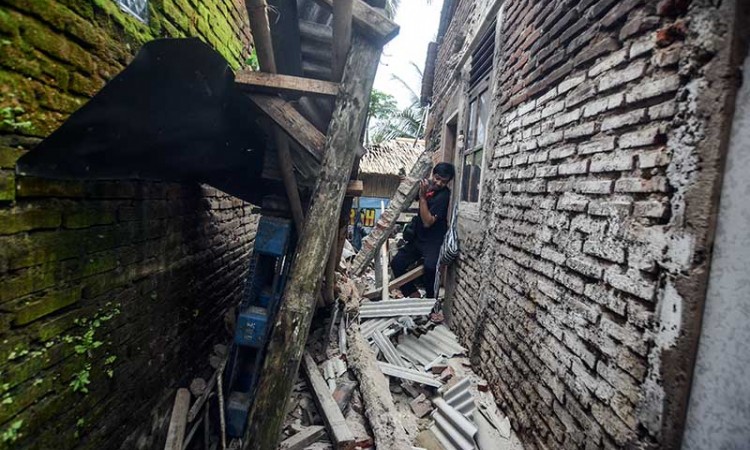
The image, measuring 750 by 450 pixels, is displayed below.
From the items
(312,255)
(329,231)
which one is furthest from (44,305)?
(329,231)

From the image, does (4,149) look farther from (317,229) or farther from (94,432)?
(94,432)

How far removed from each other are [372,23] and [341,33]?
18cm

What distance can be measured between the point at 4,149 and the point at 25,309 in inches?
24.8

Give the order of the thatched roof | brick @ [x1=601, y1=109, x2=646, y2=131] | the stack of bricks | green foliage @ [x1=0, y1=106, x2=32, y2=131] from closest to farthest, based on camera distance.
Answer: green foliage @ [x1=0, y1=106, x2=32, y2=131] → the stack of bricks → brick @ [x1=601, y1=109, x2=646, y2=131] → the thatched roof

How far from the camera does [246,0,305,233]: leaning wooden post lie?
5.50 feet

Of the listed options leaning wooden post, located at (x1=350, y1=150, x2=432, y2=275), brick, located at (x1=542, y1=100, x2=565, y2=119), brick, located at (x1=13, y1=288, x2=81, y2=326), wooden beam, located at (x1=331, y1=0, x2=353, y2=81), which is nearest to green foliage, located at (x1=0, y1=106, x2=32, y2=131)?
brick, located at (x1=13, y1=288, x2=81, y2=326)

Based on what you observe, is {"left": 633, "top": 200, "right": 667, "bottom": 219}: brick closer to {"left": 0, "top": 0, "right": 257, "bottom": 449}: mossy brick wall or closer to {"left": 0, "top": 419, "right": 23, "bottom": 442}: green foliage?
{"left": 0, "top": 0, "right": 257, "bottom": 449}: mossy brick wall

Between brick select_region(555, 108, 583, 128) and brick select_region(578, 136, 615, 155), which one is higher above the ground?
brick select_region(555, 108, 583, 128)

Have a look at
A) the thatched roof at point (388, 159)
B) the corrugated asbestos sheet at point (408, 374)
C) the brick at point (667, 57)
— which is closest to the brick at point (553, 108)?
the brick at point (667, 57)

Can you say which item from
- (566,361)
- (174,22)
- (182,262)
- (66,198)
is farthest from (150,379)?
(566,361)

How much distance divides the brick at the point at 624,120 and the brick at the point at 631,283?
0.71 metres

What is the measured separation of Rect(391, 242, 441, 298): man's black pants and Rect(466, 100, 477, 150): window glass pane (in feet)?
5.40

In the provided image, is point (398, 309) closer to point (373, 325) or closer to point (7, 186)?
point (373, 325)

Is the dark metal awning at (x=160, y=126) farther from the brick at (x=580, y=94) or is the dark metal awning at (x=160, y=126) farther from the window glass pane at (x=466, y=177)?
the window glass pane at (x=466, y=177)
